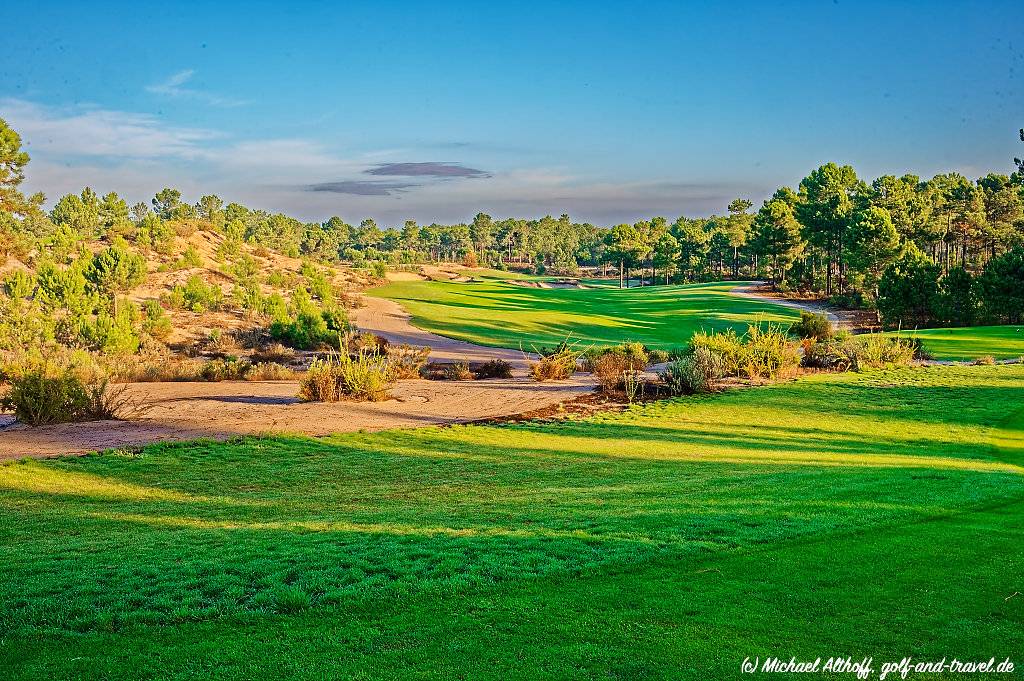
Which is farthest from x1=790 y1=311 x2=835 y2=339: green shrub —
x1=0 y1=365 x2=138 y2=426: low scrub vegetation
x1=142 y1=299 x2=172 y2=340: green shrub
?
x1=142 y1=299 x2=172 y2=340: green shrub

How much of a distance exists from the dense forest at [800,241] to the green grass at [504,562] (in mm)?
23939

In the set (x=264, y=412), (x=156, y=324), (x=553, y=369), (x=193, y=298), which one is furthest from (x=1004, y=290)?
(x=193, y=298)

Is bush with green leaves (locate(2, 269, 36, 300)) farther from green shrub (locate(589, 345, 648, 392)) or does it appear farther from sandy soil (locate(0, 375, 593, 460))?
green shrub (locate(589, 345, 648, 392))

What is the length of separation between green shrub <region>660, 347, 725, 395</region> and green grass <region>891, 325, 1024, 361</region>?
11.9 m

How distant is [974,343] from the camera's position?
110 ft

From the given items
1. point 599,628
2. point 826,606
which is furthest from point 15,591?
point 826,606

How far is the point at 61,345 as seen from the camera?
2709cm

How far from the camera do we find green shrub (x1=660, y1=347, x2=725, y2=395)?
21891mm

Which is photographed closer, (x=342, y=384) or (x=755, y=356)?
(x=342, y=384)

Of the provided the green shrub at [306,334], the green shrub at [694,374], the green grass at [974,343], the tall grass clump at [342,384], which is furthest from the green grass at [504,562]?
the green shrub at [306,334]

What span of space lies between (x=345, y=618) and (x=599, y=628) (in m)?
1.79

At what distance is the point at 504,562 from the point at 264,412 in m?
12.9

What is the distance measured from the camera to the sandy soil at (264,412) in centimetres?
1519

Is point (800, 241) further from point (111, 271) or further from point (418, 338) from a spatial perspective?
point (111, 271)
